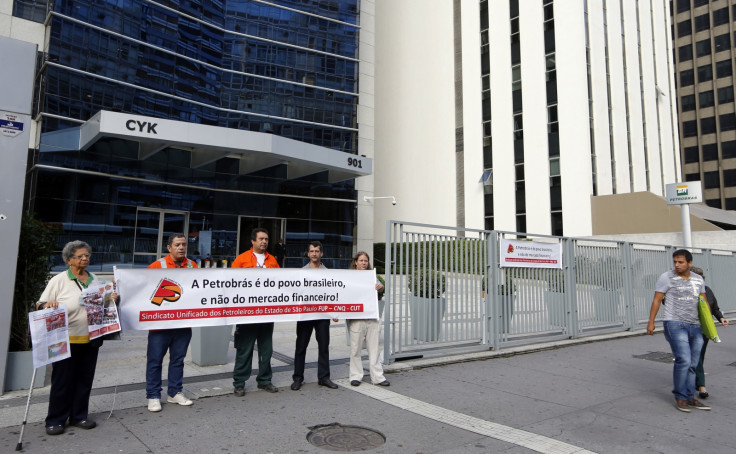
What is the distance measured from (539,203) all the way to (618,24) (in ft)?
47.2

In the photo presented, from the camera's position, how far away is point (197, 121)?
2327 centimetres

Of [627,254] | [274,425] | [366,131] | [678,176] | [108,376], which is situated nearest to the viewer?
[274,425]

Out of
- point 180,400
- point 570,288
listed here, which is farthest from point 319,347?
point 570,288

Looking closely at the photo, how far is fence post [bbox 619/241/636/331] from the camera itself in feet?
38.9

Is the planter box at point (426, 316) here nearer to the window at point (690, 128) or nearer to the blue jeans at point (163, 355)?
the blue jeans at point (163, 355)

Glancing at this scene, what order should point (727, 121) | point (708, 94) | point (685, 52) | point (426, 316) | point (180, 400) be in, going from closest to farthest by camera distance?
point (180, 400), point (426, 316), point (727, 121), point (708, 94), point (685, 52)

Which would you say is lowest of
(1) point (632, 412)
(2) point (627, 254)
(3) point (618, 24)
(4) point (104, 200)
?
(1) point (632, 412)

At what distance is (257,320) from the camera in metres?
6.05

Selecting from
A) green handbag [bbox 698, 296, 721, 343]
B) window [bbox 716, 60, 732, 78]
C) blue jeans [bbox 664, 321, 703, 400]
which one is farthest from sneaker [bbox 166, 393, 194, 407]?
window [bbox 716, 60, 732, 78]

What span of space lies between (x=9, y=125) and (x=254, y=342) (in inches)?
147

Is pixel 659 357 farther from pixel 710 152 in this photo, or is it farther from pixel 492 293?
pixel 710 152

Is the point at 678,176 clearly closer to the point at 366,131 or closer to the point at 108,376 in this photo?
the point at 366,131

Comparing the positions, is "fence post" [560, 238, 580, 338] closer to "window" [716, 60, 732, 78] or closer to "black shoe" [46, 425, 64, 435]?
"black shoe" [46, 425, 64, 435]

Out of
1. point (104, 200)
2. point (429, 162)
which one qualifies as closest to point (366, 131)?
point (429, 162)
